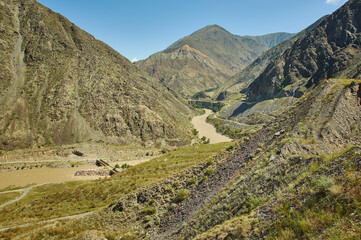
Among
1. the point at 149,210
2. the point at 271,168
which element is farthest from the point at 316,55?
the point at 149,210

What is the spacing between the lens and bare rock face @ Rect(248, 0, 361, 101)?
9812 centimetres

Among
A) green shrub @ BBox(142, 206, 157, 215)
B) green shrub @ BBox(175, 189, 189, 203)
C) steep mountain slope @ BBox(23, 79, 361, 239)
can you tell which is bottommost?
green shrub @ BBox(142, 206, 157, 215)

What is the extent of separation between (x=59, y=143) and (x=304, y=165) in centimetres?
8182

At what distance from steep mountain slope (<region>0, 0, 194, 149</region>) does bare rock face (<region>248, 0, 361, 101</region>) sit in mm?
73916

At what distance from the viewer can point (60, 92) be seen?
273ft

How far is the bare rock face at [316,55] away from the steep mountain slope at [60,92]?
73.9 meters

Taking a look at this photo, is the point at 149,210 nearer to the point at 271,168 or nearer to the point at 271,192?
the point at 271,168

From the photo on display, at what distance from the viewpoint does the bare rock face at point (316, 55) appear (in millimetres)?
98125

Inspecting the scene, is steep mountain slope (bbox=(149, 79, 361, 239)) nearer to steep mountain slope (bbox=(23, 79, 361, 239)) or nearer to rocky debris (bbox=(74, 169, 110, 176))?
steep mountain slope (bbox=(23, 79, 361, 239))

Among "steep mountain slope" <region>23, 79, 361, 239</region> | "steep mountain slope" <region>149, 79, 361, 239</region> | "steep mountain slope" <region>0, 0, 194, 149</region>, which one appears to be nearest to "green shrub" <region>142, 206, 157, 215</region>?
"steep mountain slope" <region>23, 79, 361, 239</region>

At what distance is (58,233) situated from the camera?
16500mm

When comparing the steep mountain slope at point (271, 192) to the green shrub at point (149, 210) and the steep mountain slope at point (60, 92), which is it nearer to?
the green shrub at point (149, 210)

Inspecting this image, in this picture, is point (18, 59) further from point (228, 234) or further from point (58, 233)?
point (228, 234)

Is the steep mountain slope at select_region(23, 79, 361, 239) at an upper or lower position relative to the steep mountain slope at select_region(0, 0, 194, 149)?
lower
